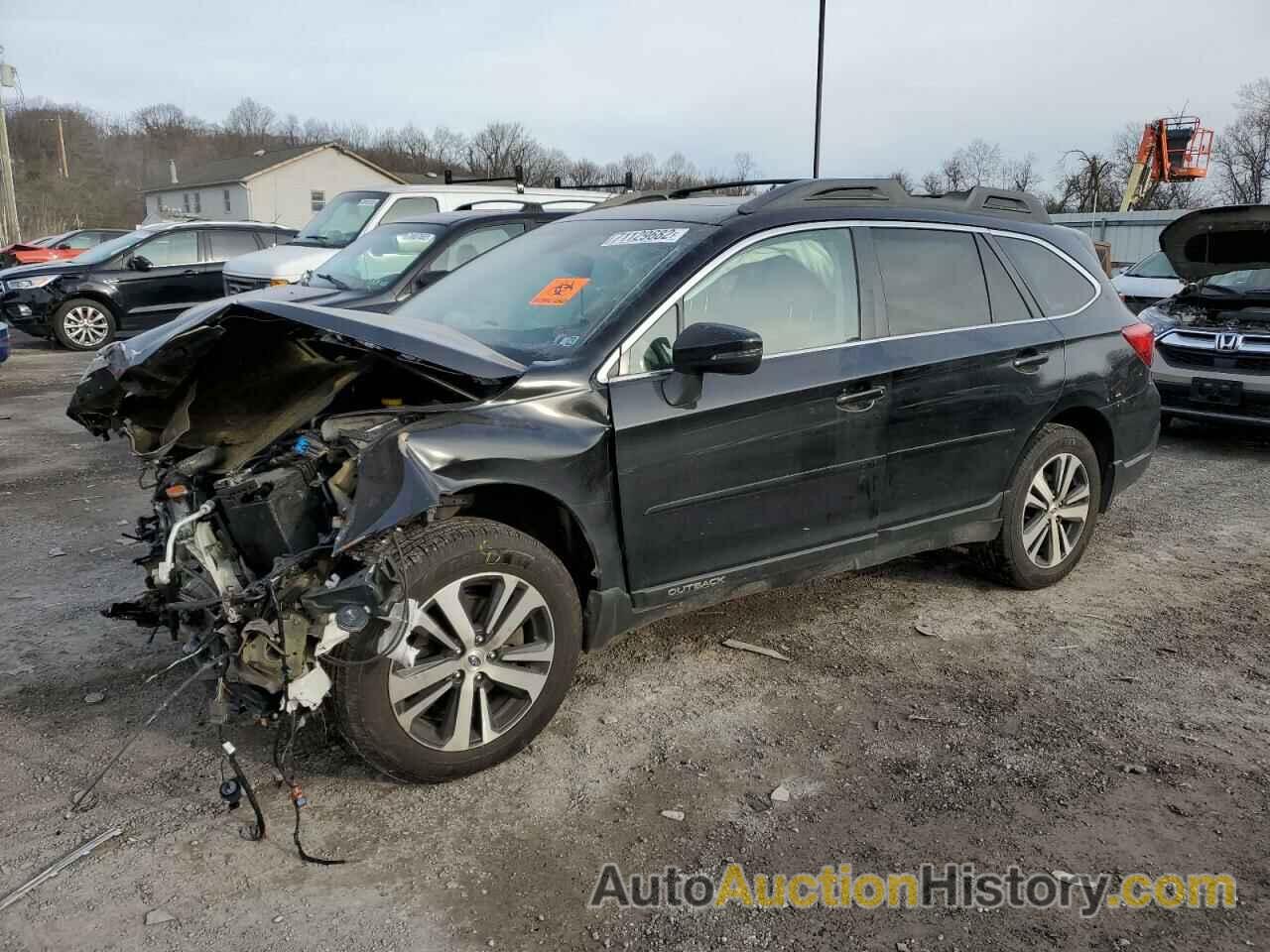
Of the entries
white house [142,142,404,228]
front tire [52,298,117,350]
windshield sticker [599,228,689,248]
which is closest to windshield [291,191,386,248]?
front tire [52,298,117,350]

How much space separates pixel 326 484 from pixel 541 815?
47.7 inches

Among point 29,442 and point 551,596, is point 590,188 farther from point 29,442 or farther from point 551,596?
point 551,596

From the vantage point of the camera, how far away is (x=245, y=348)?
324cm

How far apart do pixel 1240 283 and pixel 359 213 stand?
9.01m

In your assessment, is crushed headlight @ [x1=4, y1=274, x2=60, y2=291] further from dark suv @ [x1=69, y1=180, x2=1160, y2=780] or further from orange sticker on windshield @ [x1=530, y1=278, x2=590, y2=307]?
orange sticker on windshield @ [x1=530, y1=278, x2=590, y2=307]

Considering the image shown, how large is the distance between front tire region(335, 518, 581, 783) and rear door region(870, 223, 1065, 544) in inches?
64.6

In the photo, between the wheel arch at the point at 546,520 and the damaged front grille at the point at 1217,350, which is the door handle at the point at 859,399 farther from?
the damaged front grille at the point at 1217,350

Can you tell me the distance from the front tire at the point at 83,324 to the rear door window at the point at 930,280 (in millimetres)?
13182

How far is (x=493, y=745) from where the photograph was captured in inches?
123

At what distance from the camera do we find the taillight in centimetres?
496

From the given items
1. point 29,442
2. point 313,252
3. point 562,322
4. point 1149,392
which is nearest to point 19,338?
point 313,252

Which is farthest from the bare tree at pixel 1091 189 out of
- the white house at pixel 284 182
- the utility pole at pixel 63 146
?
the utility pole at pixel 63 146

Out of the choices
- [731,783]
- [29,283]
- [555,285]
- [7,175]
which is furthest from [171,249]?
[7,175]

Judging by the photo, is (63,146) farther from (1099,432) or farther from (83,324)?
(1099,432)
